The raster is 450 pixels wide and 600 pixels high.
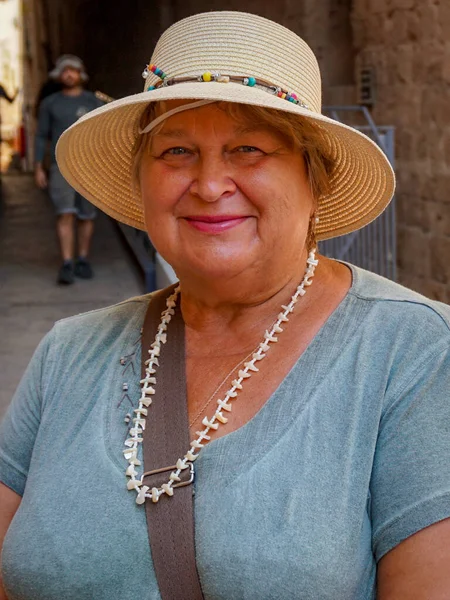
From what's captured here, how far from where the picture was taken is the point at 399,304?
5.18 feet

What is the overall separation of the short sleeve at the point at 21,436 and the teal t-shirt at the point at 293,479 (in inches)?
2.0

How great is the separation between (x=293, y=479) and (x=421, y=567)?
22 centimetres

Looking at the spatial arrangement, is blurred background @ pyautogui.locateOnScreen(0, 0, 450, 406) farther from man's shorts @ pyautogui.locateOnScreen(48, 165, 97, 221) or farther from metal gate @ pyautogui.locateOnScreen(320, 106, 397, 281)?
man's shorts @ pyautogui.locateOnScreen(48, 165, 97, 221)

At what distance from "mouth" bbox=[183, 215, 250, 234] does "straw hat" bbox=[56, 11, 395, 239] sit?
7.6 inches

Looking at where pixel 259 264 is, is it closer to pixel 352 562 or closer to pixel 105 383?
pixel 105 383

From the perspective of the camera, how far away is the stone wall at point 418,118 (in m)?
5.99

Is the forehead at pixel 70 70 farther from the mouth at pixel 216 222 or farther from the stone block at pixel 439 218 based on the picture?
the mouth at pixel 216 222

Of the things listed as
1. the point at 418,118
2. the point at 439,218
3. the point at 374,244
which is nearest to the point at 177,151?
the point at 374,244

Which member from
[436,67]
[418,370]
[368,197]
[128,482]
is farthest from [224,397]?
[436,67]

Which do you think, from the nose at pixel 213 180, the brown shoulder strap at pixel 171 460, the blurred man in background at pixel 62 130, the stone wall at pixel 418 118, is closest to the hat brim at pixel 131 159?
the nose at pixel 213 180

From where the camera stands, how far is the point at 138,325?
187cm

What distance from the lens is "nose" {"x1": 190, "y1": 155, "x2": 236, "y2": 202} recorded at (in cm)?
158

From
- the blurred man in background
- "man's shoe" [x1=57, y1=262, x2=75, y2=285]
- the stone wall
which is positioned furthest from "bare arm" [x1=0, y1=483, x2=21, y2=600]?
"man's shoe" [x1=57, y1=262, x2=75, y2=285]

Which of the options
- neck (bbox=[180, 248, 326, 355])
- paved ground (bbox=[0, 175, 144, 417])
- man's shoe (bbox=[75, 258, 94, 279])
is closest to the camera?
neck (bbox=[180, 248, 326, 355])
